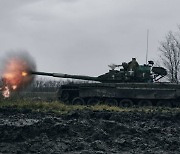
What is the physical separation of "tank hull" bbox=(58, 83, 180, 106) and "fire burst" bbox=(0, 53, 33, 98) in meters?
2.64

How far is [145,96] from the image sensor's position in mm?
26156

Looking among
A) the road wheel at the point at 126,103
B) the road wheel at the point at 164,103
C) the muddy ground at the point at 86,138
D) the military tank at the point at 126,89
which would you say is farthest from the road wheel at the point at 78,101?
the muddy ground at the point at 86,138

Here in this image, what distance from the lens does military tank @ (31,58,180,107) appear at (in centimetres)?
2594

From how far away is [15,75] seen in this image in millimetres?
25766

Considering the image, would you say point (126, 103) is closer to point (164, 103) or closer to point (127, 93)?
point (127, 93)

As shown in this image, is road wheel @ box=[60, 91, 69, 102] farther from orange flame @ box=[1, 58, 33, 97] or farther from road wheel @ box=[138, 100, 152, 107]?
road wheel @ box=[138, 100, 152, 107]

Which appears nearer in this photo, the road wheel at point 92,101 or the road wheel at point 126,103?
the road wheel at point 126,103

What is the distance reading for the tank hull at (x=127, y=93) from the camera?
2581cm

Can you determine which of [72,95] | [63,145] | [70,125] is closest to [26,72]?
[72,95]

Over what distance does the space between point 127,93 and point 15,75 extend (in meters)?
6.27

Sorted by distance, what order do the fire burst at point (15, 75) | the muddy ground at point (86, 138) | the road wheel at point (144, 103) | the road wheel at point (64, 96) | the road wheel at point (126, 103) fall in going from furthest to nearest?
1. the road wheel at point (64, 96)
2. the road wheel at point (126, 103)
3. the road wheel at point (144, 103)
4. the fire burst at point (15, 75)
5. the muddy ground at point (86, 138)

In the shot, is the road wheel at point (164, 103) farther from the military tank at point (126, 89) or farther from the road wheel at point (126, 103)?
the road wheel at point (126, 103)

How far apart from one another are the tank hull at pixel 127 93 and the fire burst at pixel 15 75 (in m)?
2.64

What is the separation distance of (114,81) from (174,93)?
4.02 metres
